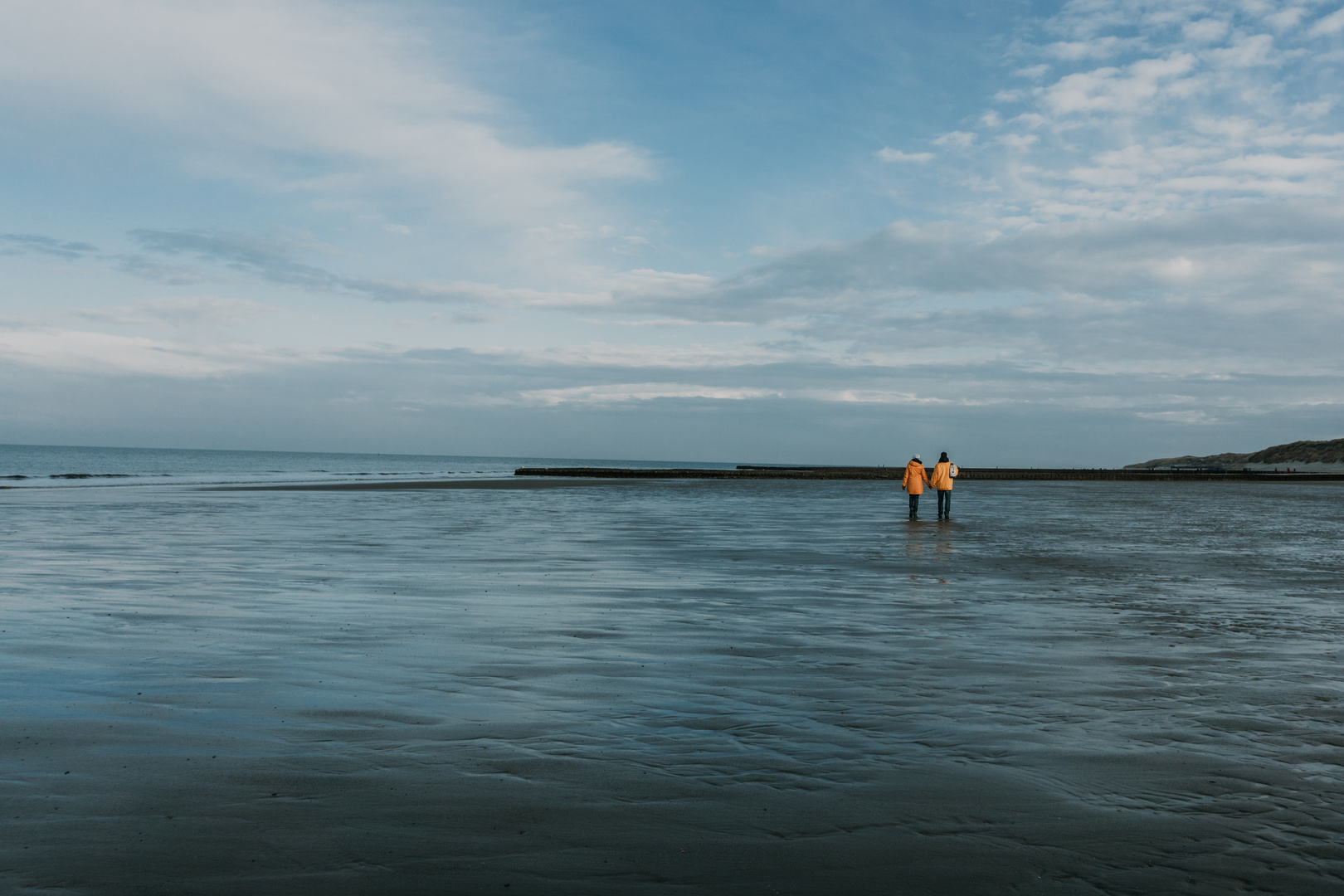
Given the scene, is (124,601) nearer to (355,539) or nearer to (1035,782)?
(355,539)

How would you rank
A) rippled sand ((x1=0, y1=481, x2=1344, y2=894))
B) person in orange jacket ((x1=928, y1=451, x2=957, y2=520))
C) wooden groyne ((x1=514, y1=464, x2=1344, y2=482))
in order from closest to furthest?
1. rippled sand ((x1=0, y1=481, x2=1344, y2=894))
2. person in orange jacket ((x1=928, y1=451, x2=957, y2=520))
3. wooden groyne ((x1=514, y1=464, x2=1344, y2=482))

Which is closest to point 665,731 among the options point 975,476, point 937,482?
point 937,482

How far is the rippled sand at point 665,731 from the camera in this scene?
→ 4266 mm

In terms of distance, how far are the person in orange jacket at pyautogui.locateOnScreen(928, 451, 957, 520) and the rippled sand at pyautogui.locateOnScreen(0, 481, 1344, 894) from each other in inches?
488

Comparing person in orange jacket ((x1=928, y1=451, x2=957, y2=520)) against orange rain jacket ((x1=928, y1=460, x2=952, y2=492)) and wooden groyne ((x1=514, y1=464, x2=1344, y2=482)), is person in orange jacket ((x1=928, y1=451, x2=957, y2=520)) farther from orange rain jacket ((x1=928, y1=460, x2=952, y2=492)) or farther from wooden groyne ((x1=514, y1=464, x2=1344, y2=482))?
wooden groyne ((x1=514, y1=464, x2=1344, y2=482))

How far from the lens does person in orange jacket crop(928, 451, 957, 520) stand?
2781cm

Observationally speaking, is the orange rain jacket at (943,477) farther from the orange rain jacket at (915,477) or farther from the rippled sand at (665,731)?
the rippled sand at (665,731)

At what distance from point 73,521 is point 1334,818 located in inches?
1109

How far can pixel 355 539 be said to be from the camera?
2075cm

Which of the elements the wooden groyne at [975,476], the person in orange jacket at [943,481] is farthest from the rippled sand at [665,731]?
the wooden groyne at [975,476]

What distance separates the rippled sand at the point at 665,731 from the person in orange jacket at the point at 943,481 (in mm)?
12399

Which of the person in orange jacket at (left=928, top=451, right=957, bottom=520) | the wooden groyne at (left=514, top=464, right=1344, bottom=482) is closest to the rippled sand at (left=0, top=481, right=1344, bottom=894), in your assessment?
the person in orange jacket at (left=928, top=451, right=957, bottom=520)

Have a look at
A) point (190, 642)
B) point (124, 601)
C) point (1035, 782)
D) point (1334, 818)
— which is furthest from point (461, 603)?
point (1334, 818)

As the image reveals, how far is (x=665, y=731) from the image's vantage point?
6.33 metres
